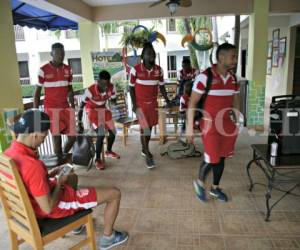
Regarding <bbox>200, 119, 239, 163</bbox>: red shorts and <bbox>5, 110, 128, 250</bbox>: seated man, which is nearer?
<bbox>5, 110, 128, 250</bbox>: seated man

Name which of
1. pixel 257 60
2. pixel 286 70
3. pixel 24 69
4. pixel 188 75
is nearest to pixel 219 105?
pixel 188 75

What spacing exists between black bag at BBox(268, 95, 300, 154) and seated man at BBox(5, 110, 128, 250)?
148 cm

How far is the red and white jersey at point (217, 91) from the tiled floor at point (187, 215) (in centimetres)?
87

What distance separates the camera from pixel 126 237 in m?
2.14

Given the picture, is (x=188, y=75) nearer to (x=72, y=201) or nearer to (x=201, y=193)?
(x=201, y=193)

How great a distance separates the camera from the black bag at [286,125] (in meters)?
2.20

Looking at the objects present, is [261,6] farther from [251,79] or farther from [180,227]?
[180,227]

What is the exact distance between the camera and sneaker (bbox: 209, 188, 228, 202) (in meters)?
2.67

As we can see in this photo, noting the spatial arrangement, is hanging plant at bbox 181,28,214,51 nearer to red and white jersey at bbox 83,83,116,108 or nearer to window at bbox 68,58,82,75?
red and white jersey at bbox 83,83,116,108

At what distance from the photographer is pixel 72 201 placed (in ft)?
5.44

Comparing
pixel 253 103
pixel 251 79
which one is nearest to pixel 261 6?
pixel 251 79

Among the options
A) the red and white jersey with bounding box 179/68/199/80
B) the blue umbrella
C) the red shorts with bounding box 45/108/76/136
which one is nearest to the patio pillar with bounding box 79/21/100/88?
the blue umbrella

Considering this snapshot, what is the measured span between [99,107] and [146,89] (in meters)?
0.67

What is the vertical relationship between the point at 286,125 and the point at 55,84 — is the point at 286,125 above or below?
below
